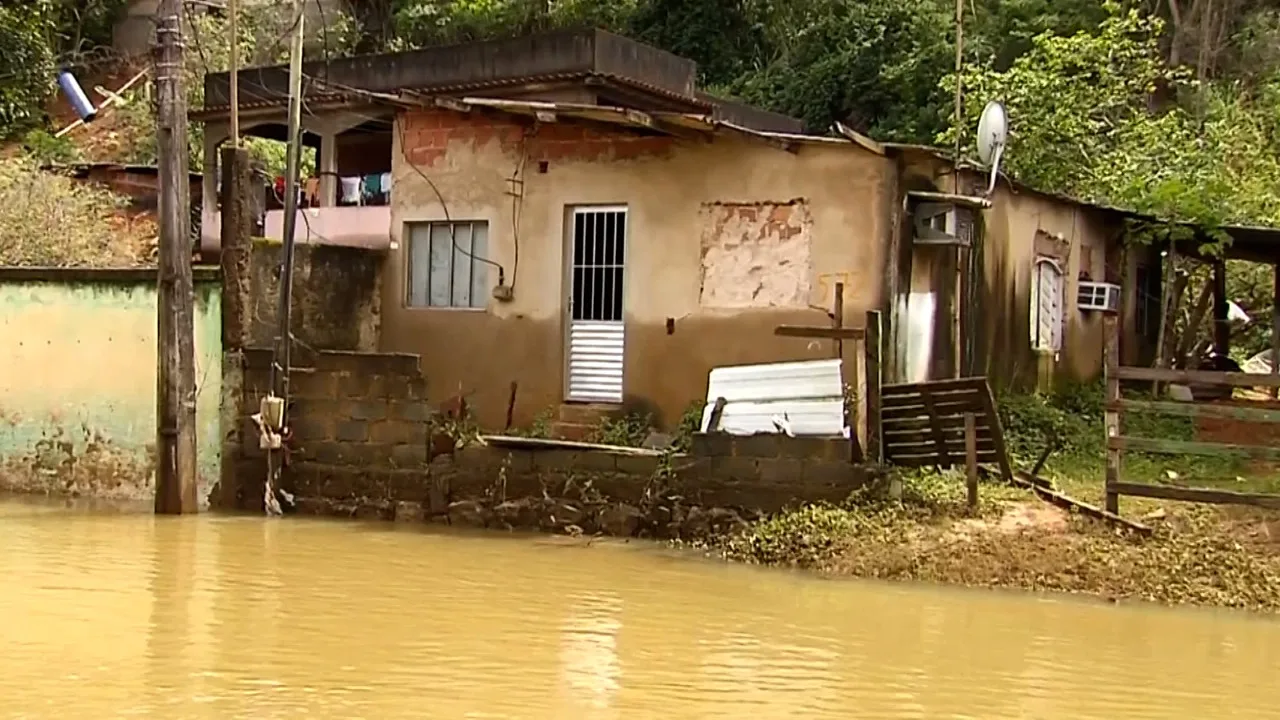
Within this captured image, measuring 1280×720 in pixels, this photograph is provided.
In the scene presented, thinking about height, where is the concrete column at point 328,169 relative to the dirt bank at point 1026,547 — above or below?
above

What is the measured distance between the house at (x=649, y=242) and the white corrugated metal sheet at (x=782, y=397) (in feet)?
3.09

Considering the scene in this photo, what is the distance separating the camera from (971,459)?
10227 mm

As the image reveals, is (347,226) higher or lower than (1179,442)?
higher

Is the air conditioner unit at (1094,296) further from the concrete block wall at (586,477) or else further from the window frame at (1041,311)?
the concrete block wall at (586,477)

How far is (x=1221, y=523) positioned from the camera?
10008 mm

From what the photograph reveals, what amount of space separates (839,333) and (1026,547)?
7.72 feet

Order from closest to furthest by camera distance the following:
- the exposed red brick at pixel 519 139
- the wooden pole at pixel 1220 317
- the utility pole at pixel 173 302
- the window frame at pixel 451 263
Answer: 1. the utility pole at pixel 173 302
2. the exposed red brick at pixel 519 139
3. the window frame at pixel 451 263
4. the wooden pole at pixel 1220 317

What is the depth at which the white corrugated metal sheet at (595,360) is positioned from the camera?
43.4 feet

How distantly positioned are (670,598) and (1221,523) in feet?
14.4

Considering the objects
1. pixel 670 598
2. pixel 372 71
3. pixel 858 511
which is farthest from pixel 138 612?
pixel 372 71

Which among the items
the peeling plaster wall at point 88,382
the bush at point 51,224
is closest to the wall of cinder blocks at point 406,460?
the peeling plaster wall at point 88,382

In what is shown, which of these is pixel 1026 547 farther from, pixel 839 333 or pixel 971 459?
pixel 839 333

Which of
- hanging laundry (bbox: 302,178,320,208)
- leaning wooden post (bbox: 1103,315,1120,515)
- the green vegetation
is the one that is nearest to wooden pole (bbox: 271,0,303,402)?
hanging laundry (bbox: 302,178,320,208)

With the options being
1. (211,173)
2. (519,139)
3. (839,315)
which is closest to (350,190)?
(211,173)
